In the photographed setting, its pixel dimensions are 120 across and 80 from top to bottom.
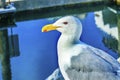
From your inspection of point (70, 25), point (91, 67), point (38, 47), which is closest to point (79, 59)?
point (91, 67)

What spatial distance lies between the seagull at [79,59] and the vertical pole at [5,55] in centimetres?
85

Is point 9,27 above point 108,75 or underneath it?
underneath

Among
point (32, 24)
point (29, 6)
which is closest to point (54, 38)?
point (32, 24)

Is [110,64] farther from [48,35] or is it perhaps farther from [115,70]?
[48,35]

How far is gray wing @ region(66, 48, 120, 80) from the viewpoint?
206 cm

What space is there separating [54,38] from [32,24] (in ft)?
1.47

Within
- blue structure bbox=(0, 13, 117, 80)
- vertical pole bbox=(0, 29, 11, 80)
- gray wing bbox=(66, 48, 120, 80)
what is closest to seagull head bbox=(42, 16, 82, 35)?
gray wing bbox=(66, 48, 120, 80)

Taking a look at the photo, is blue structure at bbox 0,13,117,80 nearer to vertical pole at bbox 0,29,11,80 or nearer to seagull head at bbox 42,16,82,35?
vertical pole at bbox 0,29,11,80

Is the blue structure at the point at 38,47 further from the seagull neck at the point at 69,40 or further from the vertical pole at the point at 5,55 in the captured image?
the seagull neck at the point at 69,40

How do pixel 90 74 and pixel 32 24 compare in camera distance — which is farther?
pixel 32 24

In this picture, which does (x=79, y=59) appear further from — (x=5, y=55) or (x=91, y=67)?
(x=5, y=55)

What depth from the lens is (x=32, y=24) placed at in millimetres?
3885

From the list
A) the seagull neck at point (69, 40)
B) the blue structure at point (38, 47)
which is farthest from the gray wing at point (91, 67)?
the blue structure at point (38, 47)

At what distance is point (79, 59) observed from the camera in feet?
7.00
